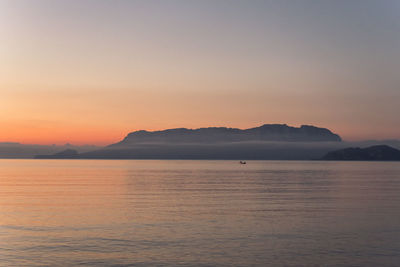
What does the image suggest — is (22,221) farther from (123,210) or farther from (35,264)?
(35,264)

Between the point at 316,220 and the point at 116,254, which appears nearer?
the point at 116,254

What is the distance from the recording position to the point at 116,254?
30.4m

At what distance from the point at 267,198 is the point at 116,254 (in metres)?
41.1

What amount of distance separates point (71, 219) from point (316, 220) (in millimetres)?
24110

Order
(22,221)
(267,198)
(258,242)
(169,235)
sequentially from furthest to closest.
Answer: (267,198) < (22,221) < (169,235) < (258,242)

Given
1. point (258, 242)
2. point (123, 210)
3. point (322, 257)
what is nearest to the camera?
point (322, 257)

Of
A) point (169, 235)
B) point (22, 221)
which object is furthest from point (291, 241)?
point (22, 221)

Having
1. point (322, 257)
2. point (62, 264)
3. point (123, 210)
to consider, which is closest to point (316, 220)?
point (322, 257)

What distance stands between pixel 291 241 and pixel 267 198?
110 feet

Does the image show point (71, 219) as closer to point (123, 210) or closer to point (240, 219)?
point (123, 210)

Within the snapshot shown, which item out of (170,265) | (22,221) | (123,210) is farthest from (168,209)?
(170,265)

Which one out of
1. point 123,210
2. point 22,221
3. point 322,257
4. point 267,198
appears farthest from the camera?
Answer: point 267,198

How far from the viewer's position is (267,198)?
6838 centimetres

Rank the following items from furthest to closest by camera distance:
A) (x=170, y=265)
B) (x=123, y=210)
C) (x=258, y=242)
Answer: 1. (x=123, y=210)
2. (x=258, y=242)
3. (x=170, y=265)
